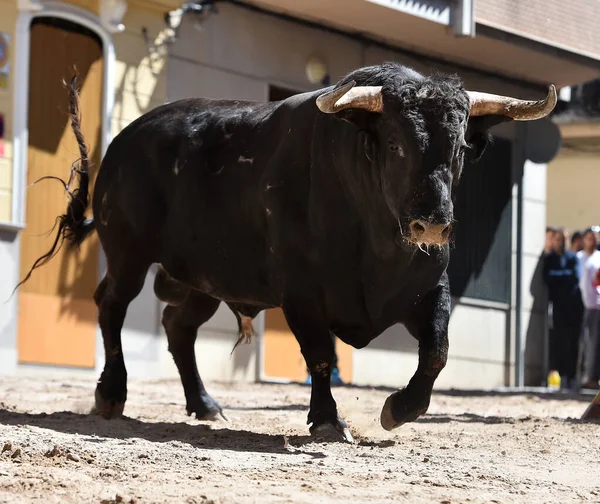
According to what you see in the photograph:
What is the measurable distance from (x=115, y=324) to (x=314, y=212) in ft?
6.15

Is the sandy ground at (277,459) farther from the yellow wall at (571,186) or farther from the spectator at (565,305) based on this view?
the yellow wall at (571,186)

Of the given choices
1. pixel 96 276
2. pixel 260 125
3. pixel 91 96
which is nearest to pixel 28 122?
pixel 91 96

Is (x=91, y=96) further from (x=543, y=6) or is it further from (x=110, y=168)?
(x=543, y=6)

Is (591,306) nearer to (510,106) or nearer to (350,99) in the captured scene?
(510,106)

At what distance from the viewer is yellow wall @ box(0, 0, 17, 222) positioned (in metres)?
12.5

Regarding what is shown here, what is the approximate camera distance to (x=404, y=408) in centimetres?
671

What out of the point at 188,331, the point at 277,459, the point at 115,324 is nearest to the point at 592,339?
the point at 188,331

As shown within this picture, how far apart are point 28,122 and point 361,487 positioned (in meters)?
8.56

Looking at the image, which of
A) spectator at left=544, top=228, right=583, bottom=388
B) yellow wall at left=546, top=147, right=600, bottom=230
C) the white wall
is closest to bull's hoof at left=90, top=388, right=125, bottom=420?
the white wall

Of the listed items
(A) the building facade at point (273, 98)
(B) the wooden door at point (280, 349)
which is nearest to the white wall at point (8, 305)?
(A) the building facade at point (273, 98)

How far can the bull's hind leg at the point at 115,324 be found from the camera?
26.2ft

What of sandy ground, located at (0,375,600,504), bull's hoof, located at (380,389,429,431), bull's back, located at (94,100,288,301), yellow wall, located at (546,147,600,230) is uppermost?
yellow wall, located at (546,147,600,230)

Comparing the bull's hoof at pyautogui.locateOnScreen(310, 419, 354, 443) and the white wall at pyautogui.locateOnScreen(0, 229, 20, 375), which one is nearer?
the bull's hoof at pyautogui.locateOnScreen(310, 419, 354, 443)

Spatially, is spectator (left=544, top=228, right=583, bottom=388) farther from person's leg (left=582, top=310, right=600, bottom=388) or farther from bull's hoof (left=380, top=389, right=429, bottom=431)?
bull's hoof (left=380, top=389, right=429, bottom=431)
